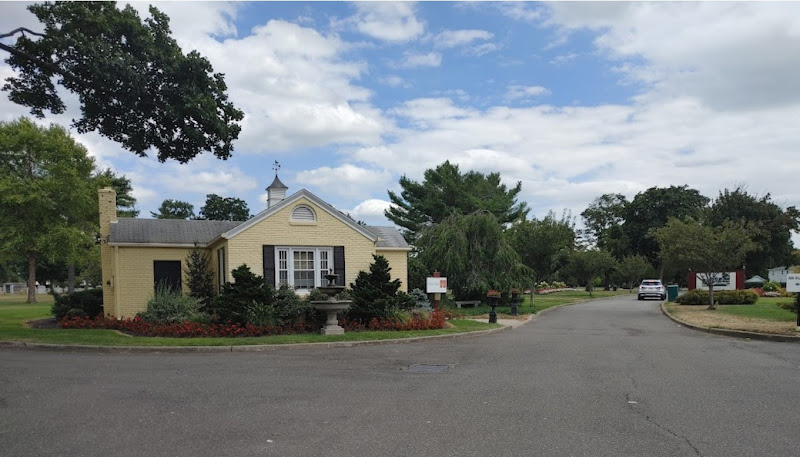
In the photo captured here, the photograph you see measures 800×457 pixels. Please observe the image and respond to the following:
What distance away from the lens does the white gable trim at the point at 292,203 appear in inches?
763

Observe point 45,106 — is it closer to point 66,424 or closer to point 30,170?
point 66,424

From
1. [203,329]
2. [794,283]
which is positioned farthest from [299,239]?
[794,283]

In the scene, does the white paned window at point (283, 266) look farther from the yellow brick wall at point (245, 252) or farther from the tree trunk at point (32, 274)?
the tree trunk at point (32, 274)

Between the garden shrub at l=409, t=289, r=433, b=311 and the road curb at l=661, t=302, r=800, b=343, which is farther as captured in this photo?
the garden shrub at l=409, t=289, r=433, b=311

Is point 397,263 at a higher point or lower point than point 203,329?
higher

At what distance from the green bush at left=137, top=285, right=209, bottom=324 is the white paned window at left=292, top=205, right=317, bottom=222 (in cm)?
420

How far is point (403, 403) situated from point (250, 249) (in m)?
12.6

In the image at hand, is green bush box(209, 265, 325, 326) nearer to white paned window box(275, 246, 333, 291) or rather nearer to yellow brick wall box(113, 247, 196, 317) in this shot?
white paned window box(275, 246, 333, 291)

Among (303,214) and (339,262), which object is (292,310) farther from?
(303,214)

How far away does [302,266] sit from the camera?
20312 millimetres

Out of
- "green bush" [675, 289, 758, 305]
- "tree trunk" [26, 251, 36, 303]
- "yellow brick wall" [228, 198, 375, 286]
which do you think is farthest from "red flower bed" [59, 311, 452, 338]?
"tree trunk" [26, 251, 36, 303]

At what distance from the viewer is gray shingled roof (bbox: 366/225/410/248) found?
77.0 ft

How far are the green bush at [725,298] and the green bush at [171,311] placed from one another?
24.9 meters

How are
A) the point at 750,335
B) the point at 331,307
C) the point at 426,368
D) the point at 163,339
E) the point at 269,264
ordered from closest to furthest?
the point at 426,368
the point at 163,339
the point at 750,335
the point at 331,307
the point at 269,264
